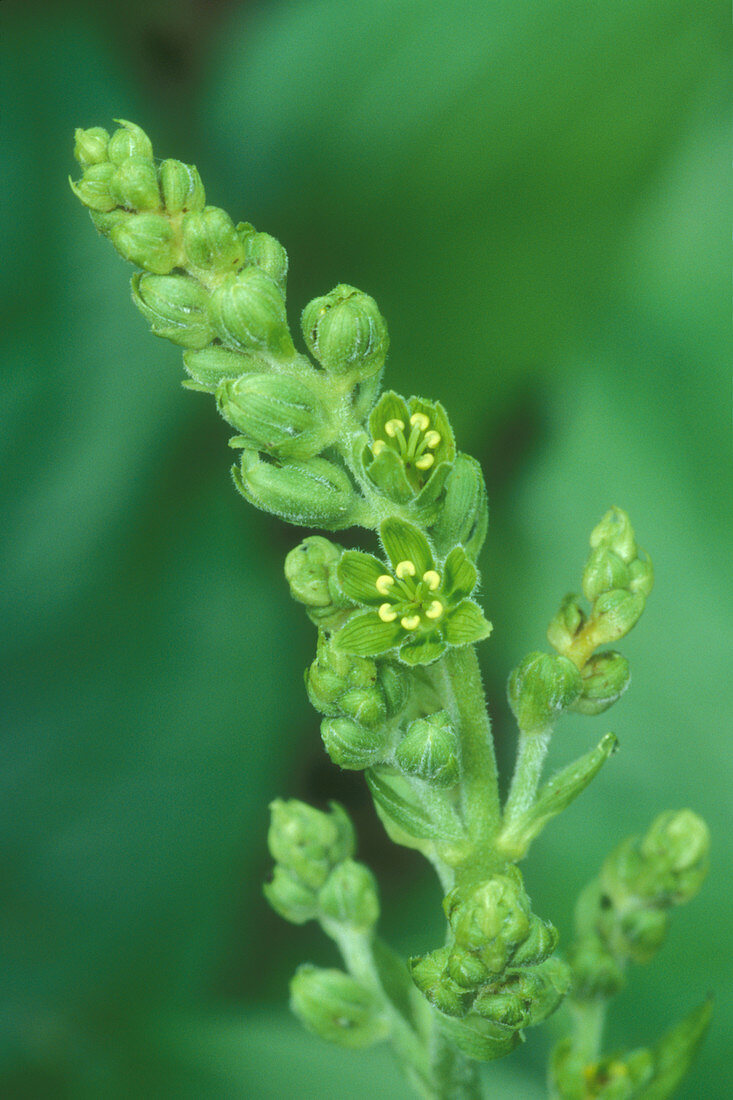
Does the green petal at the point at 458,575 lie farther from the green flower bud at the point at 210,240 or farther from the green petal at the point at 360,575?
the green flower bud at the point at 210,240

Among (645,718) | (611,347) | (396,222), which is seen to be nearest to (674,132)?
(611,347)

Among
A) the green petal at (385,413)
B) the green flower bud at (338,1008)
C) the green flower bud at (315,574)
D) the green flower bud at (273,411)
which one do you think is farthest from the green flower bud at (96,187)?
the green flower bud at (338,1008)

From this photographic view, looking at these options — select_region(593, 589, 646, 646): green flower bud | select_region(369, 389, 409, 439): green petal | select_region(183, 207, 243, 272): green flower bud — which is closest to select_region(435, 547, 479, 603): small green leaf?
select_region(369, 389, 409, 439): green petal

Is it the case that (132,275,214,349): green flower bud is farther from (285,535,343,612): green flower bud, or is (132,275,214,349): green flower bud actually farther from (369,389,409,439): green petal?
(285,535,343,612): green flower bud

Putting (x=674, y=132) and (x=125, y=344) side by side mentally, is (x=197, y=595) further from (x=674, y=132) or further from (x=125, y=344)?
(x=674, y=132)

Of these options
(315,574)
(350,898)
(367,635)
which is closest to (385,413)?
(315,574)

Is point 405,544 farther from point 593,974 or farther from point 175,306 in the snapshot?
point 593,974
